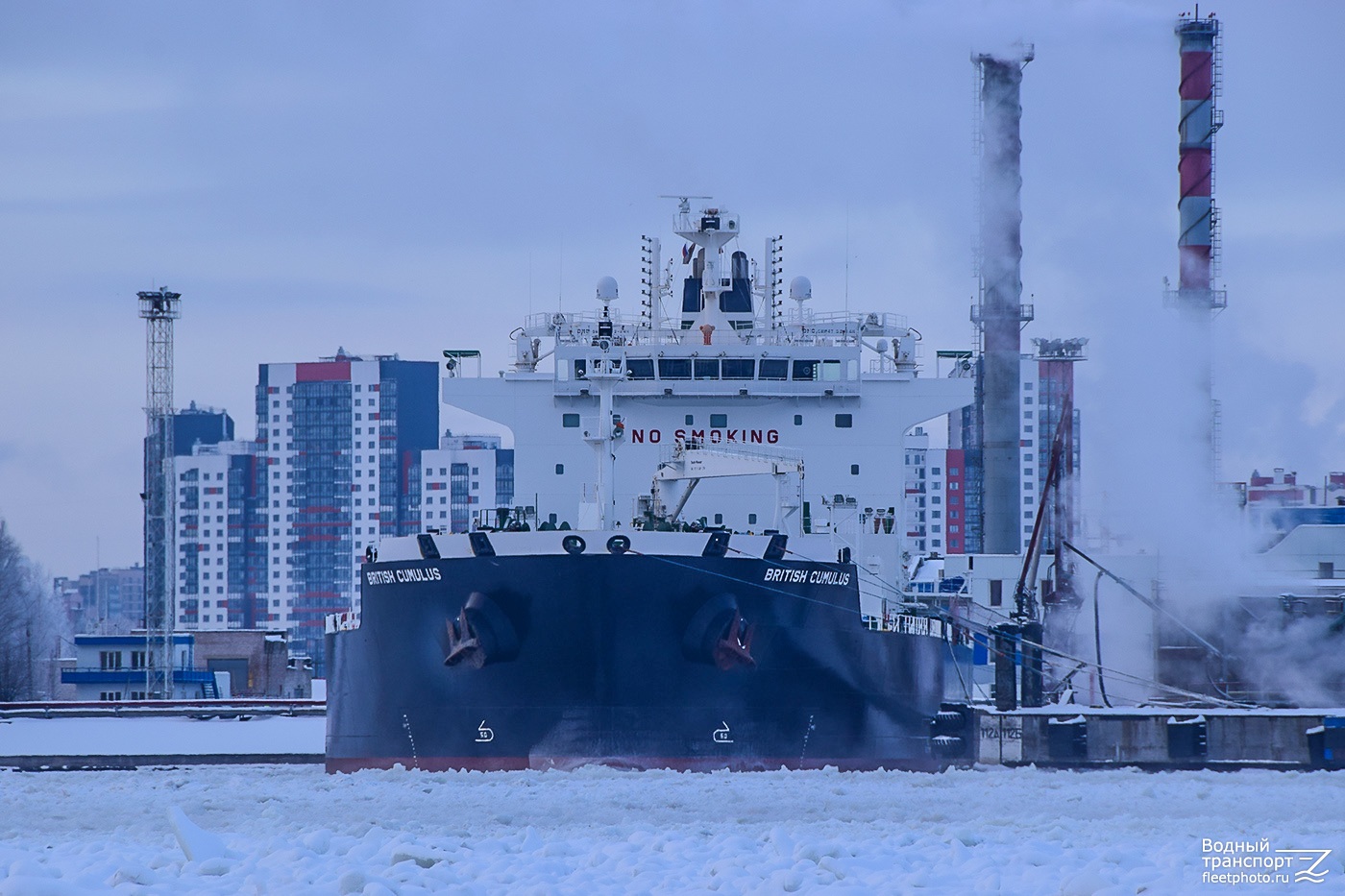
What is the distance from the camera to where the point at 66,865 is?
1375 centimetres

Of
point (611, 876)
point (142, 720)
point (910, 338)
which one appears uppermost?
point (910, 338)

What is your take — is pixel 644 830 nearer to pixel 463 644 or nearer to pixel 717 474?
pixel 463 644

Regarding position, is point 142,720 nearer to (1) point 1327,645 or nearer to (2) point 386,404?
(1) point 1327,645

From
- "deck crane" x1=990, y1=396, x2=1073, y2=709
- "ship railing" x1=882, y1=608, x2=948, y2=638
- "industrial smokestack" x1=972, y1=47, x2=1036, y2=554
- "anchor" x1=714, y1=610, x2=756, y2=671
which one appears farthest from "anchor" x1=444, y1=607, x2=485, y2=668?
"industrial smokestack" x1=972, y1=47, x2=1036, y2=554

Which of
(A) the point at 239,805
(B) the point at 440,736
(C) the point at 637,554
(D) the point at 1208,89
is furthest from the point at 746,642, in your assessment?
(D) the point at 1208,89

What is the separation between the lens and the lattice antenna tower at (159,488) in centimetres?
6059

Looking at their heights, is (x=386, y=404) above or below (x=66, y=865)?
above

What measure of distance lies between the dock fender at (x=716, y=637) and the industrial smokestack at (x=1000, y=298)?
47591 millimetres

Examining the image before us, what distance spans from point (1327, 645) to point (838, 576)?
1694 centimetres

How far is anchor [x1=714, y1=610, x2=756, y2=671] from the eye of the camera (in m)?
26.7

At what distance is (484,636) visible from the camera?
87.3ft

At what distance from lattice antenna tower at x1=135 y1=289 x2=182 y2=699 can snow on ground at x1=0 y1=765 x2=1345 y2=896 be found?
90.0 feet

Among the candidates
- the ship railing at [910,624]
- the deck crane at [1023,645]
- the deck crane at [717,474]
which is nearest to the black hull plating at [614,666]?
the deck crane at [717,474]

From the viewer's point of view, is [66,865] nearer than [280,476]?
Yes
